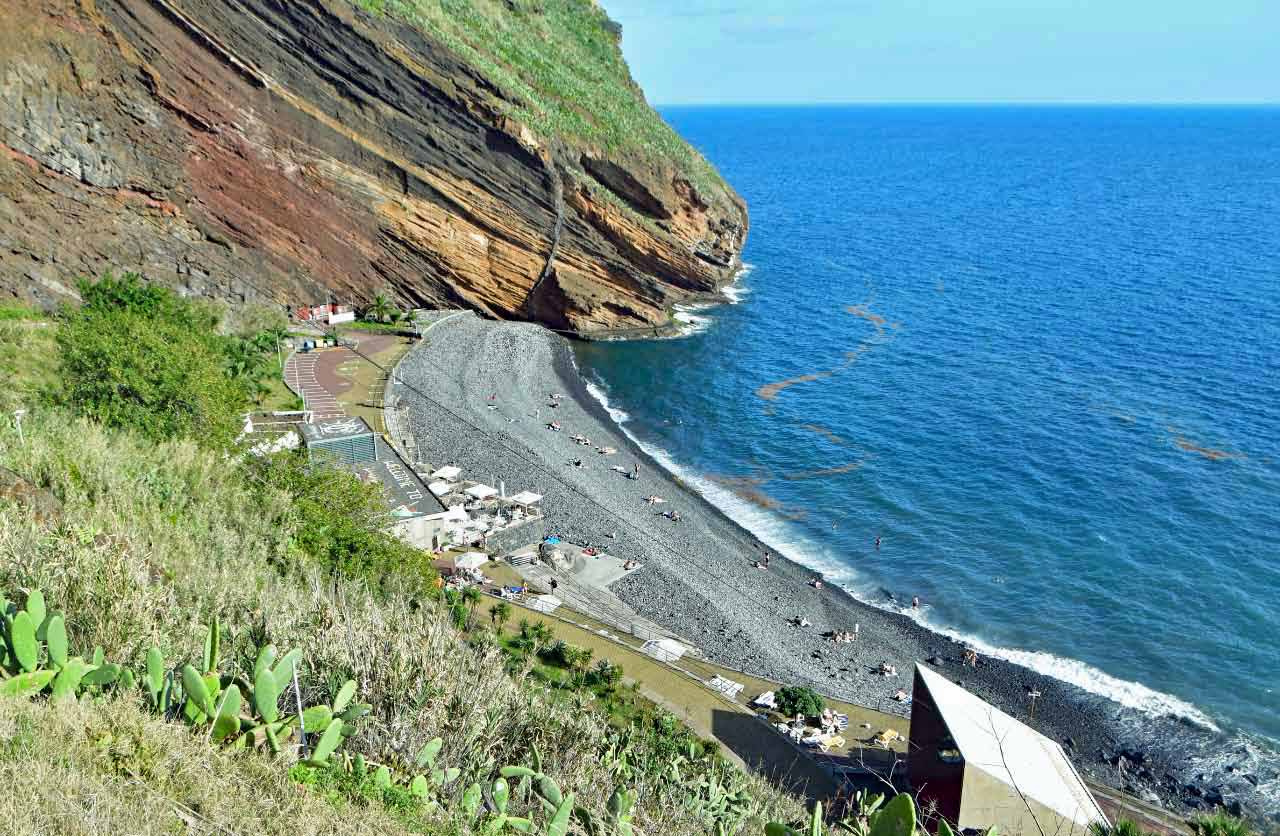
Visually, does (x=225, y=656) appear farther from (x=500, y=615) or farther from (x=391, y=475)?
(x=391, y=475)

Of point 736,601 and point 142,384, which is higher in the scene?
point 142,384

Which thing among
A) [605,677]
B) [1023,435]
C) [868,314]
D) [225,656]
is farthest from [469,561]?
[868,314]

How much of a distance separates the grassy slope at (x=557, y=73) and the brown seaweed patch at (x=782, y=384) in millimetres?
24187

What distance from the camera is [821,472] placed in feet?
148

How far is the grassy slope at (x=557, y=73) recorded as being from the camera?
65.2 meters

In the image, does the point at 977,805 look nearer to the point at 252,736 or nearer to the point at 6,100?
the point at 252,736

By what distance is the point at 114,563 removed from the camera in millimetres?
11641

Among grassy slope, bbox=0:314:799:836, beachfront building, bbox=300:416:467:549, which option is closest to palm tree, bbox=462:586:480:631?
beachfront building, bbox=300:416:467:549

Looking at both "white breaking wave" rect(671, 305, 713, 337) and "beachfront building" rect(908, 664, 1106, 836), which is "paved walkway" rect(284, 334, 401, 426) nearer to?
"white breaking wave" rect(671, 305, 713, 337)

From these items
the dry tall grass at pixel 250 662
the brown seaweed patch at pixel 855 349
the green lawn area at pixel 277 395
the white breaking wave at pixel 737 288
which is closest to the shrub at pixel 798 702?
the dry tall grass at pixel 250 662

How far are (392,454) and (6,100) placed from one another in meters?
26.7

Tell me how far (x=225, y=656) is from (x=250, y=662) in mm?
341

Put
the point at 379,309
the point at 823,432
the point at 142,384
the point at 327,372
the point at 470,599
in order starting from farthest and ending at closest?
the point at 379,309, the point at 823,432, the point at 327,372, the point at 142,384, the point at 470,599

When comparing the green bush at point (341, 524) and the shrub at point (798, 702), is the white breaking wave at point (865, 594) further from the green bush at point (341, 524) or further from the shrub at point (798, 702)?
the green bush at point (341, 524)
